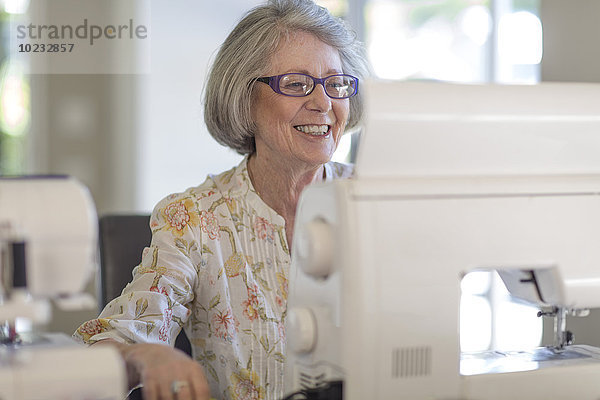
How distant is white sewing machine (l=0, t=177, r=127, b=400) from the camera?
96cm

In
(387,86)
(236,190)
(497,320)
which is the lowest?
(497,320)

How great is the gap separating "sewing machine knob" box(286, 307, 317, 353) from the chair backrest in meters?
0.76

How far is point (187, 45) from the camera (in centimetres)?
370

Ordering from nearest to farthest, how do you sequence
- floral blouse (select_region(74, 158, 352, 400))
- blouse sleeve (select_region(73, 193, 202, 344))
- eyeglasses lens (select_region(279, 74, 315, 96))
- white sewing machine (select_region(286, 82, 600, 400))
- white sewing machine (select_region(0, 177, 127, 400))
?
white sewing machine (select_region(0, 177, 127, 400)) → white sewing machine (select_region(286, 82, 600, 400)) → blouse sleeve (select_region(73, 193, 202, 344)) → floral blouse (select_region(74, 158, 352, 400)) → eyeglasses lens (select_region(279, 74, 315, 96))

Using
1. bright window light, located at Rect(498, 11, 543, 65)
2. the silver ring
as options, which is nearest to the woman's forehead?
the silver ring

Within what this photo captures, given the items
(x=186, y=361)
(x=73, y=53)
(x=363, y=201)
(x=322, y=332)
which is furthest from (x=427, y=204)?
(x=73, y=53)

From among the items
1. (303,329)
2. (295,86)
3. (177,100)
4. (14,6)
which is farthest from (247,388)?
(14,6)

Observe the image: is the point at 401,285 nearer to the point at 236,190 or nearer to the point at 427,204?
the point at 427,204

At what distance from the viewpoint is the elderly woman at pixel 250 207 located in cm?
164

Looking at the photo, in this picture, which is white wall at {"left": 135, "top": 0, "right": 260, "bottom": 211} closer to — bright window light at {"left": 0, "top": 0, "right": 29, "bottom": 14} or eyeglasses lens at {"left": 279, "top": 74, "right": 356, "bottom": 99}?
bright window light at {"left": 0, "top": 0, "right": 29, "bottom": 14}

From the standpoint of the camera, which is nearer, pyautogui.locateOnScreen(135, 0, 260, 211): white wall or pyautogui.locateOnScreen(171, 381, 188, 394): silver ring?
pyautogui.locateOnScreen(171, 381, 188, 394): silver ring

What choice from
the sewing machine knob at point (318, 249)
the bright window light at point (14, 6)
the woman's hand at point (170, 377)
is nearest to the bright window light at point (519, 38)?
the bright window light at point (14, 6)

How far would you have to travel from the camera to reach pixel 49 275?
1.04 meters

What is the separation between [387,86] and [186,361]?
49cm
